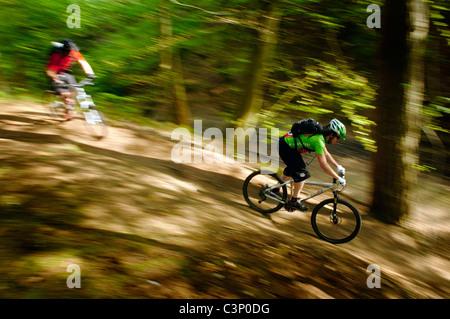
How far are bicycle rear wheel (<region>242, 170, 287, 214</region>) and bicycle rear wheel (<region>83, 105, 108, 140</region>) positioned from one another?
13.0ft

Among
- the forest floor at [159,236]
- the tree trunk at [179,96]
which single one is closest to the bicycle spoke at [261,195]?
the forest floor at [159,236]

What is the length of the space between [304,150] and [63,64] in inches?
254

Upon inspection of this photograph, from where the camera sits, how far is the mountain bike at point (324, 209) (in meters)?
5.54

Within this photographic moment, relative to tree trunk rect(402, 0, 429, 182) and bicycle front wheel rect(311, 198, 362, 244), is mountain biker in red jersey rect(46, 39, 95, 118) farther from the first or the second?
tree trunk rect(402, 0, 429, 182)

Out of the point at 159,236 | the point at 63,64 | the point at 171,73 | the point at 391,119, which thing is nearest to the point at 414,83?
the point at 391,119

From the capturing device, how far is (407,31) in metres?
5.97

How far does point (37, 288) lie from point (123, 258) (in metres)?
0.85

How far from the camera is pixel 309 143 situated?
18.0 feet

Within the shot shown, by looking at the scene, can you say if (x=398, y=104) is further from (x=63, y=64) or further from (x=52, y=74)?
(x=52, y=74)

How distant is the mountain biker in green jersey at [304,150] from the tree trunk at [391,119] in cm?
169

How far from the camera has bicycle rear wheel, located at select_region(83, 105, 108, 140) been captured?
7.71 meters

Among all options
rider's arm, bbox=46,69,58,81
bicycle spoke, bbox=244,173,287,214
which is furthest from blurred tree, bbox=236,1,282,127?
rider's arm, bbox=46,69,58,81

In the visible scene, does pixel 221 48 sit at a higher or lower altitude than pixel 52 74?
higher

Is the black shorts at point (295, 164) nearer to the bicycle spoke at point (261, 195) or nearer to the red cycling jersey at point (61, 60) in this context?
the bicycle spoke at point (261, 195)
